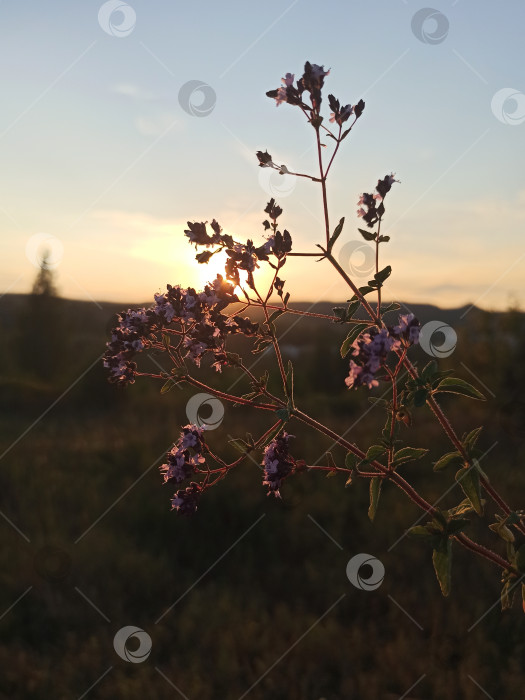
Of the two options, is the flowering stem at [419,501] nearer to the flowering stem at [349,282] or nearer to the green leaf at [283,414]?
the green leaf at [283,414]

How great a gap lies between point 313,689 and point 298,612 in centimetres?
152

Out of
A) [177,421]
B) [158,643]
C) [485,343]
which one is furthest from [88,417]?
[158,643]

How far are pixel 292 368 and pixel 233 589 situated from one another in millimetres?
7841

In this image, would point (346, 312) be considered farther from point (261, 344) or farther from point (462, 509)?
point (462, 509)

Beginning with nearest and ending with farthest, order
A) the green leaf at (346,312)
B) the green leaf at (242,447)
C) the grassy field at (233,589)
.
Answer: the green leaf at (346,312) < the green leaf at (242,447) < the grassy field at (233,589)

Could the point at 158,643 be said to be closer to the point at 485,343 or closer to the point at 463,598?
the point at 463,598

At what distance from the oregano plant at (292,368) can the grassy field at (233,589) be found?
16.7 feet

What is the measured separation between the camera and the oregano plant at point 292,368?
8.08ft

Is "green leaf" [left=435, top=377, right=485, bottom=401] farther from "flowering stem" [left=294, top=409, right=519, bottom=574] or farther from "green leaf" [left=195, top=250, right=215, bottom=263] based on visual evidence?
"green leaf" [left=195, top=250, right=215, bottom=263]

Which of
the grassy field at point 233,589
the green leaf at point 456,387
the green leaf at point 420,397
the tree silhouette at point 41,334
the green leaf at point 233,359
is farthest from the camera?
the tree silhouette at point 41,334

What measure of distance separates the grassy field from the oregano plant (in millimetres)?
5081

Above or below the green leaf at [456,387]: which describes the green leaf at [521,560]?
below

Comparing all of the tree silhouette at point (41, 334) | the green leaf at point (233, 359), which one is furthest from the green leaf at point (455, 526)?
the tree silhouette at point (41, 334)

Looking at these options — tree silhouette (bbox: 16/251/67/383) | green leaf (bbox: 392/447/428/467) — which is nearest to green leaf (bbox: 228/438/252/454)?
green leaf (bbox: 392/447/428/467)
